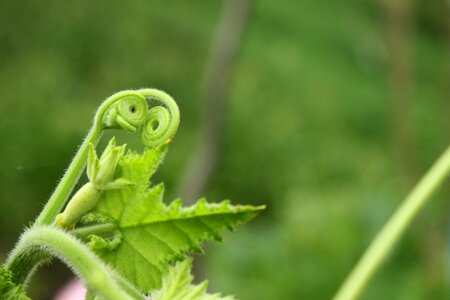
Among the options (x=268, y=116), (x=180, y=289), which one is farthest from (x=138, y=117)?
(x=268, y=116)

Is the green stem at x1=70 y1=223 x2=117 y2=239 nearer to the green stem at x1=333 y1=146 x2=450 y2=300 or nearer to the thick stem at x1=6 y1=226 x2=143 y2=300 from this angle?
the thick stem at x1=6 y1=226 x2=143 y2=300

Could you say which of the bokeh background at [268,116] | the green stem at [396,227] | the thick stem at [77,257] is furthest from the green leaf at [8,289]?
the bokeh background at [268,116]

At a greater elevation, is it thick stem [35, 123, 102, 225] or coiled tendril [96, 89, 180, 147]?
coiled tendril [96, 89, 180, 147]

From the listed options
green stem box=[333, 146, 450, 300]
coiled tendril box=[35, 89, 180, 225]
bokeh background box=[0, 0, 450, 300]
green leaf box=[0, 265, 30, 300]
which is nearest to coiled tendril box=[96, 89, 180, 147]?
coiled tendril box=[35, 89, 180, 225]

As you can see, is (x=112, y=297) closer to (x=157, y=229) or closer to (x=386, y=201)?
(x=157, y=229)

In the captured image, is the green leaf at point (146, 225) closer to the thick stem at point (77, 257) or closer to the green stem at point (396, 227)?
the thick stem at point (77, 257)
